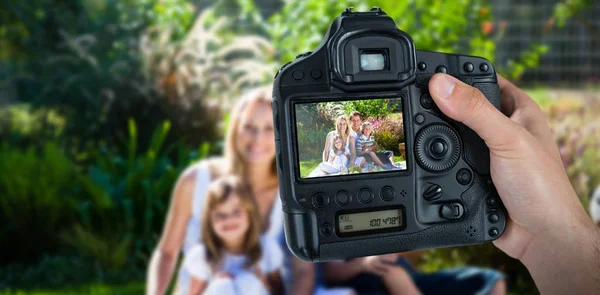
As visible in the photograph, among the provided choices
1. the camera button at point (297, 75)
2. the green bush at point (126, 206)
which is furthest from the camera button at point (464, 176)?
the green bush at point (126, 206)

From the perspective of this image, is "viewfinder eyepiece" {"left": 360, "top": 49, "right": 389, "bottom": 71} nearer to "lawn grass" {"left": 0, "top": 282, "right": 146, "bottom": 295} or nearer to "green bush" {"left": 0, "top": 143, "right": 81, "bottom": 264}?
"lawn grass" {"left": 0, "top": 282, "right": 146, "bottom": 295}

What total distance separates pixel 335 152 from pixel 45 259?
8.79 ft

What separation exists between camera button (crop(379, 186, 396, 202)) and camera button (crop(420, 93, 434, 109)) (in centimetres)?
9

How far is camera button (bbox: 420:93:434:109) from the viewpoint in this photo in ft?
2.34

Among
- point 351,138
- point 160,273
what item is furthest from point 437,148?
point 160,273

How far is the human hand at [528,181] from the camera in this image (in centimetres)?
70

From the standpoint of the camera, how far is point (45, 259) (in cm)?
304

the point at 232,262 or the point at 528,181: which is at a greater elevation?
the point at 528,181

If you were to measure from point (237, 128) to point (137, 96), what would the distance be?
4.84 ft

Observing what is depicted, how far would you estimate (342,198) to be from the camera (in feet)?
2.26

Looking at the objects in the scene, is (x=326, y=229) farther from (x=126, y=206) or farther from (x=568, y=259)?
(x=126, y=206)

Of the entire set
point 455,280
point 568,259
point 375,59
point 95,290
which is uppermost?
point 375,59

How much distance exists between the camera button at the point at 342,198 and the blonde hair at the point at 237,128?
116cm

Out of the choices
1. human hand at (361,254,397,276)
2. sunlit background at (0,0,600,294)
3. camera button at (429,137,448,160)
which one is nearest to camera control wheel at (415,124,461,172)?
camera button at (429,137,448,160)
